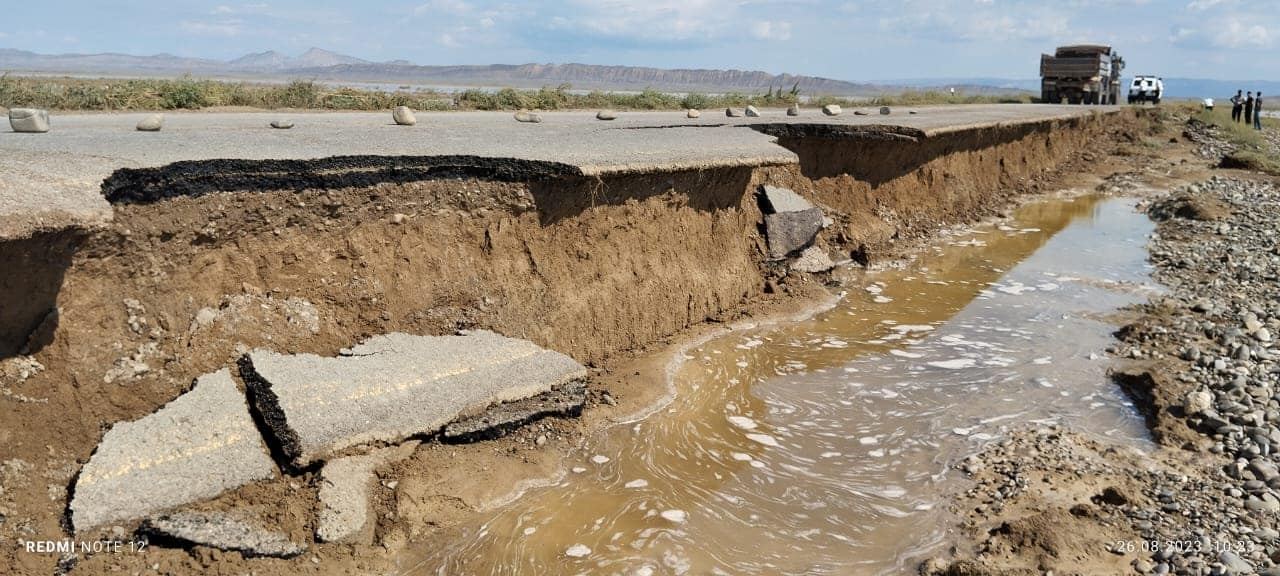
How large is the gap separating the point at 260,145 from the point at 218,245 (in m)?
1.30

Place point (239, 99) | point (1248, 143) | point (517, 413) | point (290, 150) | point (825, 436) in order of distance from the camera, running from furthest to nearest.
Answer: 1. point (1248, 143)
2. point (239, 99)
3. point (825, 436)
4. point (290, 150)
5. point (517, 413)

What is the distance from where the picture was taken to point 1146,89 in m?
33.0

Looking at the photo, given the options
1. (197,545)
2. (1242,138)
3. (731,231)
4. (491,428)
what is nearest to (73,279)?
(197,545)

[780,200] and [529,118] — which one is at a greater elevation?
[529,118]

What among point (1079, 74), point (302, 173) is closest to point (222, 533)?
point (302, 173)

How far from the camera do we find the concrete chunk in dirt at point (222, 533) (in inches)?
137

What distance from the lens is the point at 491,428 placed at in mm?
4629

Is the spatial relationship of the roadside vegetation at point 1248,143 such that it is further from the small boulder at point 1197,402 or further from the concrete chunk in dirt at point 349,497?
the concrete chunk in dirt at point 349,497

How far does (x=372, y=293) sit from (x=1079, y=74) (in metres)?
30.0

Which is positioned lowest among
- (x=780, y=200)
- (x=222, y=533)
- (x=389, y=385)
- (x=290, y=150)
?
(x=222, y=533)

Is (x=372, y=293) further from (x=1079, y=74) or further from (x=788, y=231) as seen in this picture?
(x=1079, y=74)

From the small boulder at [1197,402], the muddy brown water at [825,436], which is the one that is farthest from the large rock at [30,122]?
the small boulder at [1197,402]

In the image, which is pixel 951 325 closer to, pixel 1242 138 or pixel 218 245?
pixel 218 245

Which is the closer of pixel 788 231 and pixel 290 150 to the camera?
pixel 290 150
